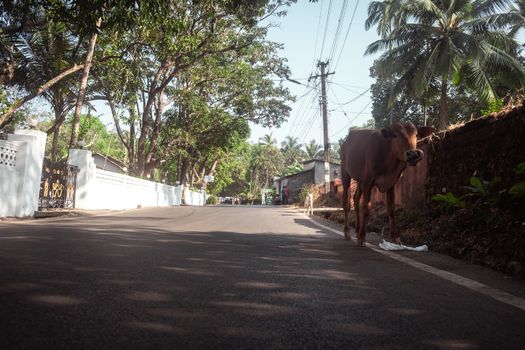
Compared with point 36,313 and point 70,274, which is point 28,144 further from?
A: point 36,313

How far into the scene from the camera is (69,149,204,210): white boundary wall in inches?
658

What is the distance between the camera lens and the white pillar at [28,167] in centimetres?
1135

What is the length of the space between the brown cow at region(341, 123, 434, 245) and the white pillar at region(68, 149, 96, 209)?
12.2m

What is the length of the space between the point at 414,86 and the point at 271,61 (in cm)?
919

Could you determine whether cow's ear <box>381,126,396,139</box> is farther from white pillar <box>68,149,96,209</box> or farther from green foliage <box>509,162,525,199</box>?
white pillar <box>68,149,96,209</box>

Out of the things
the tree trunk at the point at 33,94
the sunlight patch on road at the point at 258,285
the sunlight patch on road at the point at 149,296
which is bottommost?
the sunlight patch on road at the point at 149,296

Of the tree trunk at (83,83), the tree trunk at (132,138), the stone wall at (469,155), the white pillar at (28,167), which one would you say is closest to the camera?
the stone wall at (469,155)

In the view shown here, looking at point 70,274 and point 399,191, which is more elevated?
point 399,191

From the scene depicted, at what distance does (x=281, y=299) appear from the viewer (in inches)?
115

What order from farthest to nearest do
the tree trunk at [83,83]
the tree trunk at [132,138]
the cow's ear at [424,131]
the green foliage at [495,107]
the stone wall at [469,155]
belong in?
the tree trunk at [132,138], the tree trunk at [83,83], the green foliage at [495,107], the cow's ear at [424,131], the stone wall at [469,155]

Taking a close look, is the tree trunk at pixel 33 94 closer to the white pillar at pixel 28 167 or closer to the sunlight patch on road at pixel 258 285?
the white pillar at pixel 28 167

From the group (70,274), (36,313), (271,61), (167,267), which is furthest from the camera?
(271,61)

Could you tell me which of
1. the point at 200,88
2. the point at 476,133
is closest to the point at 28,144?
the point at 476,133

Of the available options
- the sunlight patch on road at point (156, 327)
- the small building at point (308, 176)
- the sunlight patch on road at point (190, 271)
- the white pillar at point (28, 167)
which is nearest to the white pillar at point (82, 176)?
the white pillar at point (28, 167)
